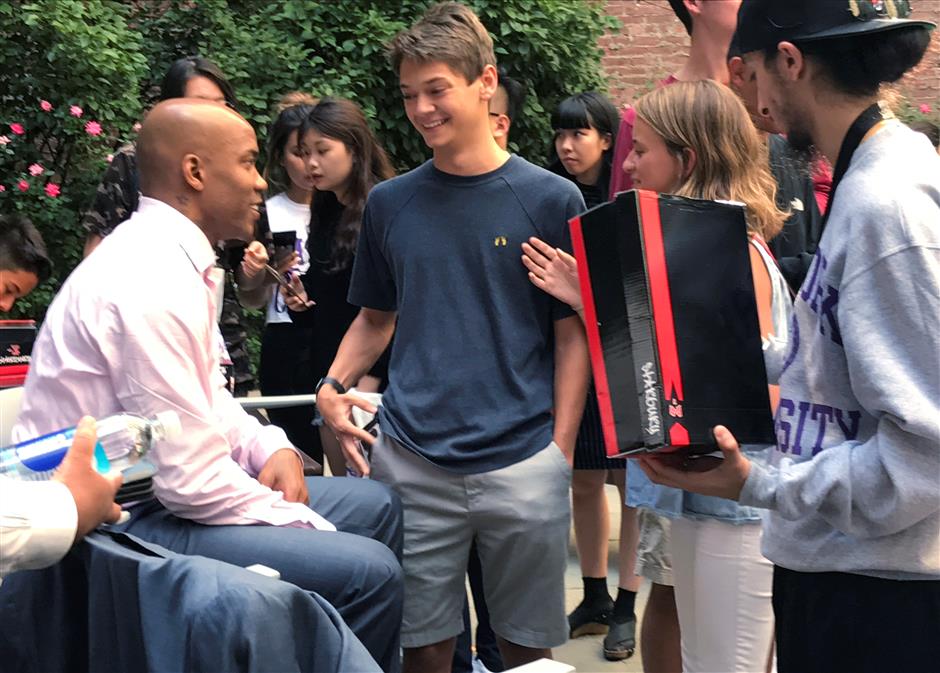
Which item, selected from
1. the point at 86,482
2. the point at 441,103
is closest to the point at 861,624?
the point at 86,482

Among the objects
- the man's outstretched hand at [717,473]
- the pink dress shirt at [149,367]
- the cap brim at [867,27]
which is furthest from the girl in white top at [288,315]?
the cap brim at [867,27]

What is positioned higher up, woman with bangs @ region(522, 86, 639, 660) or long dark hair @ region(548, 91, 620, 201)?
long dark hair @ region(548, 91, 620, 201)

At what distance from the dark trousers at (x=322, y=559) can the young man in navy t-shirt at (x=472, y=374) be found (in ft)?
1.28

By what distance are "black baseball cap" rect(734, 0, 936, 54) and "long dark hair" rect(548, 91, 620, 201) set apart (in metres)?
3.13

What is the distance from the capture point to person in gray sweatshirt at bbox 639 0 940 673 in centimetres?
165

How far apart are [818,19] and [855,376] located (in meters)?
0.55

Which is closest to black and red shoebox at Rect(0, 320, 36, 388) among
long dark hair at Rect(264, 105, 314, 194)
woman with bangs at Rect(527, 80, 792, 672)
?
long dark hair at Rect(264, 105, 314, 194)

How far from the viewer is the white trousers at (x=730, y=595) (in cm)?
269

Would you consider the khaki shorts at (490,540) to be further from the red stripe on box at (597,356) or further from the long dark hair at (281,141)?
the long dark hair at (281,141)

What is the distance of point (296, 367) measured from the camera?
4.59 m

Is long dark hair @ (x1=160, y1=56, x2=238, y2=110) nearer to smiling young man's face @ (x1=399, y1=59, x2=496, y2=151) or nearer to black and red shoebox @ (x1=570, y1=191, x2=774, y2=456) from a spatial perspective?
smiling young man's face @ (x1=399, y1=59, x2=496, y2=151)

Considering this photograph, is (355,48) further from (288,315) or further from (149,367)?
(149,367)

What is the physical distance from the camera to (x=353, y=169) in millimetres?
4348

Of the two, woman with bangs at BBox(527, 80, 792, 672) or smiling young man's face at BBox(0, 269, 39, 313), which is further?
smiling young man's face at BBox(0, 269, 39, 313)
